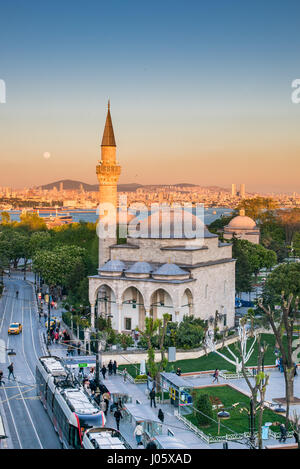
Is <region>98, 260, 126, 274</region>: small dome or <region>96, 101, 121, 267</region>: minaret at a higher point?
<region>96, 101, 121, 267</region>: minaret

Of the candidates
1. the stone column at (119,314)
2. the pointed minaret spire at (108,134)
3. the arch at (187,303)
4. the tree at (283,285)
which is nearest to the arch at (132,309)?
the stone column at (119,314)

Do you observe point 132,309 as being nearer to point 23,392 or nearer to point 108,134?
point 23,392

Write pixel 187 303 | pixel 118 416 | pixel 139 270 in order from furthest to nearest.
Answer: pixel 187 303 < pixel 139 270 < pixel 118 416

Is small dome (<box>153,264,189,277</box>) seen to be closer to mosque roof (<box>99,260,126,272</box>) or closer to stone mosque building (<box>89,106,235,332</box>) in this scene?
stone mosque building (<box>89,106,235,332</box>)

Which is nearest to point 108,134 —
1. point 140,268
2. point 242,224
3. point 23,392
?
point 140,268

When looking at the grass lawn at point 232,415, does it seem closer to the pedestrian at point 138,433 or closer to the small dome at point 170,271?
the pedestrian at point 138,433

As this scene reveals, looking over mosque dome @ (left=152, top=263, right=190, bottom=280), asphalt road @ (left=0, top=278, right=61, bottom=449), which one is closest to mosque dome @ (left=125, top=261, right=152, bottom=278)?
mosque dome @ (left=152, top=263, right=190, bottom=280)
